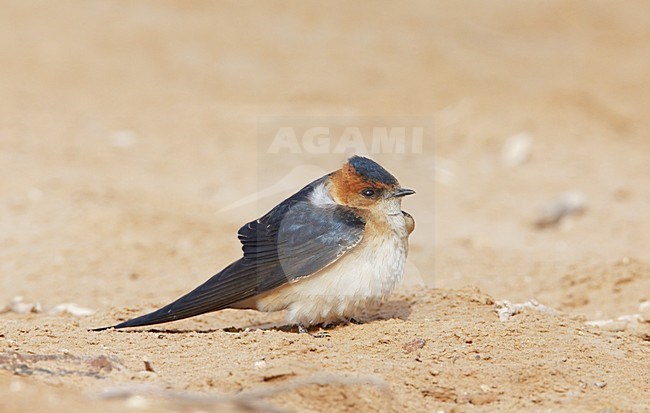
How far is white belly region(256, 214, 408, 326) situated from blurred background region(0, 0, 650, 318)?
4.78ft

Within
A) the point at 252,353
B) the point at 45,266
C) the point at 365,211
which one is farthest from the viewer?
the point at 45,266

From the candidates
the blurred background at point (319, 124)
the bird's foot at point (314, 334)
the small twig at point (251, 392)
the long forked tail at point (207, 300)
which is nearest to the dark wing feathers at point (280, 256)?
the long forked tail at point (207, 300)

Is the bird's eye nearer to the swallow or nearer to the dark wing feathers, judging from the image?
the swallow

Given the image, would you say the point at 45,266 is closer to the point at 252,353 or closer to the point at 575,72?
the point at 252,353

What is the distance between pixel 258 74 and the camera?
1169cm

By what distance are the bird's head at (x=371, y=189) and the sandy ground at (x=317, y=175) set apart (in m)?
0.54

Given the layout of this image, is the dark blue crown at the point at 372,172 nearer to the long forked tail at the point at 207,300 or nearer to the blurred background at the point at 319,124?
the long forked tail at the point at 207,300

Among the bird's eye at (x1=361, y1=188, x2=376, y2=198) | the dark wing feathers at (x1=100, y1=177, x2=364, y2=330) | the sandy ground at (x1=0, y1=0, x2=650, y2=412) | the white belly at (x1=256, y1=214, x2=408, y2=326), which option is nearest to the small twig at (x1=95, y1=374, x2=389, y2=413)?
the sandy ground at (x1=0, y1=0, x2=650, y2=412)

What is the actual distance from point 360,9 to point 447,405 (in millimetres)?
10044

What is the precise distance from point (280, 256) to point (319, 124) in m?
5.91

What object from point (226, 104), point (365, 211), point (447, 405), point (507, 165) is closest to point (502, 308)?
point (365, 211)

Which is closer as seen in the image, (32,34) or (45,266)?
(45,266)

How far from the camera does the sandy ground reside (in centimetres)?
354

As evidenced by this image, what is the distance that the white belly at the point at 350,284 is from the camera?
4188 mm
